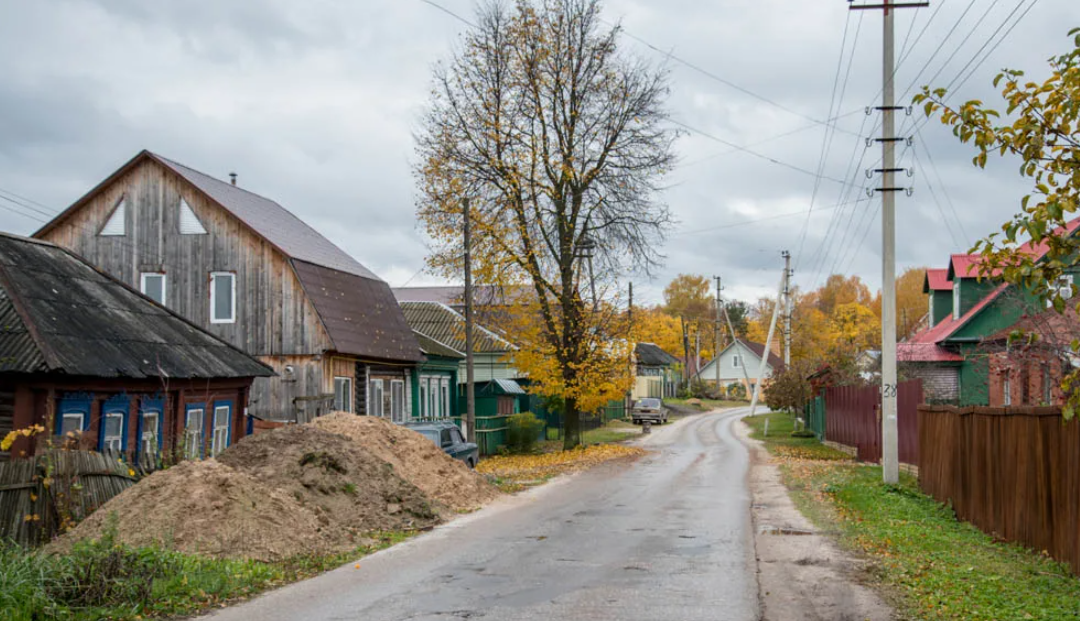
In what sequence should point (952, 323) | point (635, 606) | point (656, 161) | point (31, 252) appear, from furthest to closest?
point (952, 323) < point (656, 161) < point (31, 252) < point (635, 606)

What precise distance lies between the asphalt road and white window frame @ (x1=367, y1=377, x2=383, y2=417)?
547 inches

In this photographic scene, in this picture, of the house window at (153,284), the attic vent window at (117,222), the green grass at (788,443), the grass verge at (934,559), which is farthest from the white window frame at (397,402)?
the grass verge at (934,559)

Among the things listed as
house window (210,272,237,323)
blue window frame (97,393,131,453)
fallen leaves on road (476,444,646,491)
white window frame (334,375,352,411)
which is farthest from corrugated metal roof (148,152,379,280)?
blue window frame (97,393,131,453)

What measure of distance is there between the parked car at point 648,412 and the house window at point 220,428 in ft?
137

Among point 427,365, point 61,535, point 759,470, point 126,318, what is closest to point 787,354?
point 427,365

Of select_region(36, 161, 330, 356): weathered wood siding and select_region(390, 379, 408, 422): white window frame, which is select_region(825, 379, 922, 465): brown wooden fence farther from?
select_region(36, 161, 330, 356): weathered wood siding

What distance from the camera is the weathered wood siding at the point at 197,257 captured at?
100.0ft

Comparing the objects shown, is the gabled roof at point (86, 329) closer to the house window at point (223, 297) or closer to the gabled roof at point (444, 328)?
the house window at point (223, 297)

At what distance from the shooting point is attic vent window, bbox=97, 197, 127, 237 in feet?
103

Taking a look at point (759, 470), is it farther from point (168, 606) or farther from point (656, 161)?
point (168, 606)

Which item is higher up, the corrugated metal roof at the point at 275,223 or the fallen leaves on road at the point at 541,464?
the corrugated metal roof at the point at 275,223

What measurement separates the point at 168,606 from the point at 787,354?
58921 mm

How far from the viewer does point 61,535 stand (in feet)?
42.1

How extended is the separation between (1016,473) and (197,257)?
24869mm
